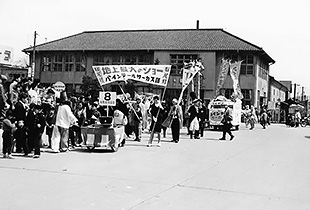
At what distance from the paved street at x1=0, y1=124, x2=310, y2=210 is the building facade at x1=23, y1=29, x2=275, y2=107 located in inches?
1183

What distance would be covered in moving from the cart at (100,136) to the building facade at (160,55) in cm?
2854

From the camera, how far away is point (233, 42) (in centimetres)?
4722

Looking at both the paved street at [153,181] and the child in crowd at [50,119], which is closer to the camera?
the paved street at [153,181]

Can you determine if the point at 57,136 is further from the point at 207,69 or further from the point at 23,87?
the point at 207,69

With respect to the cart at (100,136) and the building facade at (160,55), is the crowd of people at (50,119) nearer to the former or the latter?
the cart at (100,136)

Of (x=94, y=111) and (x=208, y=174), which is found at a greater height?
(x=94, y=111)

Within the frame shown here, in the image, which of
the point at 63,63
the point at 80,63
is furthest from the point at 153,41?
the point at 63,63

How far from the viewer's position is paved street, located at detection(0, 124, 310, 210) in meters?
6.84

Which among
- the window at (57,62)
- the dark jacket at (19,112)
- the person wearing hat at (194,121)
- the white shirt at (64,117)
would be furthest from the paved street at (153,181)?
the window at (57,62)

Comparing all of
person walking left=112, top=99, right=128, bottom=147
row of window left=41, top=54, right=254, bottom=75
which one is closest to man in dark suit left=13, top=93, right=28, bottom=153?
person walking left=112, top=99, right=128, bottom=147

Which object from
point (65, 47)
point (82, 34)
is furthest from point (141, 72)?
point (82, 34)

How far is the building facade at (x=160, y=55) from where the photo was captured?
46531 mm

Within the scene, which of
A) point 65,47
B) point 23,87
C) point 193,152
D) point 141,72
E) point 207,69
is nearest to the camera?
point 193,152

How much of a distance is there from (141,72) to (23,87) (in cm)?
451
